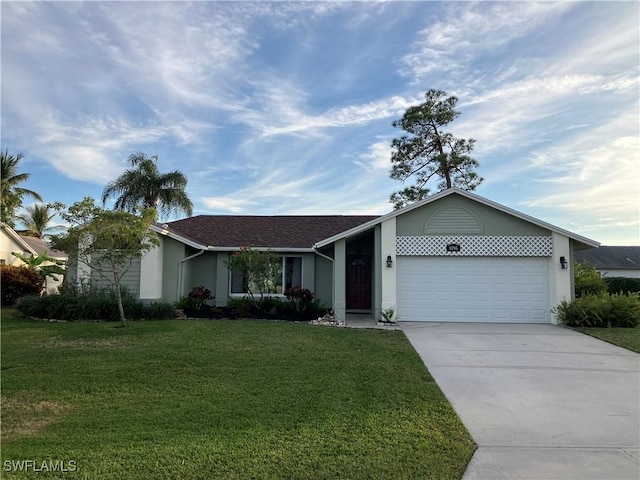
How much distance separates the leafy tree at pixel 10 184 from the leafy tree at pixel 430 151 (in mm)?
25263

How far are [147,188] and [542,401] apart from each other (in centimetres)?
2518

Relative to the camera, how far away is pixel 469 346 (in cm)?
909

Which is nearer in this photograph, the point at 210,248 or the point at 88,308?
the point at 88,308

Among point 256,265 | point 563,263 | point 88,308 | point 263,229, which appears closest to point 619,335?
point 563,263

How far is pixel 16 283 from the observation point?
1780 centimetres

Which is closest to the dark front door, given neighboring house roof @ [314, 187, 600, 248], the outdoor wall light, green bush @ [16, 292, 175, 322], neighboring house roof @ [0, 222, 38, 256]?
neighboring house roof @ [314, 187, 600, 248]

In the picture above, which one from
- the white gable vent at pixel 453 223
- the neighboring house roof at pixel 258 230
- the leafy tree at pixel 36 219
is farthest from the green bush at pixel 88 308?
the leafy tree at pixel 36 219

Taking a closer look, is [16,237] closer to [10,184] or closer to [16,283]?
[16,283]

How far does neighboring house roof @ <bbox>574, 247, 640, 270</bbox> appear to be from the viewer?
35.3 metres

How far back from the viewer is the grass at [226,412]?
11.8 feet

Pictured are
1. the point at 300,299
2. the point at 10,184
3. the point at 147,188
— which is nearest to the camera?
the point at 300,299

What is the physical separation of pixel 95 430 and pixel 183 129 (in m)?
12.5

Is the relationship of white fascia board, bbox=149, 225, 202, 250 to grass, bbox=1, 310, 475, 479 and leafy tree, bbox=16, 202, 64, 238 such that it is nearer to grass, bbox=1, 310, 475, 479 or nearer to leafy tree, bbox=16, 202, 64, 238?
grass, bbox=1, 310, 475, 479

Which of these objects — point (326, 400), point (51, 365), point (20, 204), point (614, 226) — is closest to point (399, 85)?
point (326, 400)
